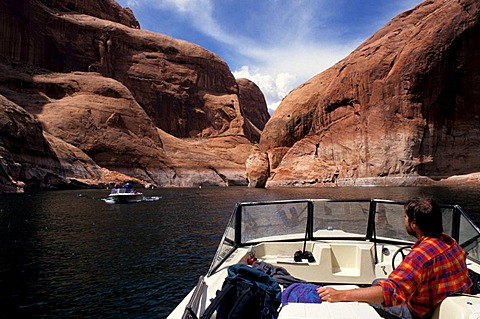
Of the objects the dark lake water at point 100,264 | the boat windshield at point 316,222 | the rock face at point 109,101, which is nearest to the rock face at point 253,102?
the rock face at point 109,101

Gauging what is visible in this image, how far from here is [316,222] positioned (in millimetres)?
6938

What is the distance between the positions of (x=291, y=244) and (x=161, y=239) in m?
11.2

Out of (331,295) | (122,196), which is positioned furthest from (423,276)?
(122,196)

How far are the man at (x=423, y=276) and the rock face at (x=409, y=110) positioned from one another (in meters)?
62.7

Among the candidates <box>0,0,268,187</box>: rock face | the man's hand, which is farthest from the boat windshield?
<box>0,0,268,187</box>: rock face

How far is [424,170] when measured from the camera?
62500 mm

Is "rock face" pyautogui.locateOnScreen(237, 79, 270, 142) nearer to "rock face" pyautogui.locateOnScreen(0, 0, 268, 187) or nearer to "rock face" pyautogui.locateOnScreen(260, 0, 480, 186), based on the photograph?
"rock face" pyautogui.locateOnScreen(0, 0, 268, 187)

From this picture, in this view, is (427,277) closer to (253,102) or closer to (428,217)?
(428,217)

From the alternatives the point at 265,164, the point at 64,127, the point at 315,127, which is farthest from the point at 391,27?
the point at 64,127

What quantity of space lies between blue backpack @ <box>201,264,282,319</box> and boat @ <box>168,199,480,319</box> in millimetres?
1416

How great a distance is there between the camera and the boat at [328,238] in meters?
5.38

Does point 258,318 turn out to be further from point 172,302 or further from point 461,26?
point 461,26

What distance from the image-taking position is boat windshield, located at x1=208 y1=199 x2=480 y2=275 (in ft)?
20.5

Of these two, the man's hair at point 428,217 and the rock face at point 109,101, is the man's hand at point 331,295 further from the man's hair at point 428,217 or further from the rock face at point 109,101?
the rock face at point 109,101
